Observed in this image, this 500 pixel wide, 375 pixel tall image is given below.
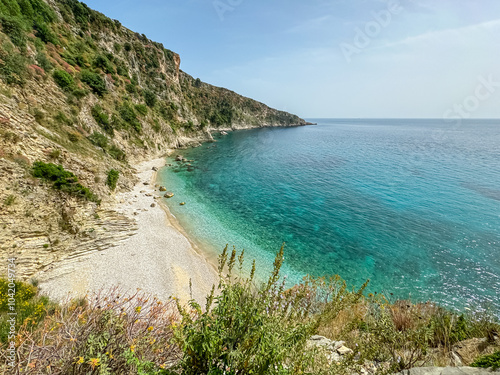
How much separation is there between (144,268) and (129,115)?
35.2 meters

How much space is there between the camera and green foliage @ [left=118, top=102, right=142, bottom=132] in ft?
128

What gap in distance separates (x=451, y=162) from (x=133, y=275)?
234 feet

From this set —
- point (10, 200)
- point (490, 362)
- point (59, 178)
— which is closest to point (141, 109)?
point (59, 178)

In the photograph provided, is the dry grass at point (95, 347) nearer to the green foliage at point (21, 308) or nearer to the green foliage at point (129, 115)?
the green foliage at point (21, 308)

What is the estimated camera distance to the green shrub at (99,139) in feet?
90.8

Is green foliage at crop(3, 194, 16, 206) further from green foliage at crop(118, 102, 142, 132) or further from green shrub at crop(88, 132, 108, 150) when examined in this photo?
green foliage at crop(118, 102, 142, 132)

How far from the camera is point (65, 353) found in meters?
4.38

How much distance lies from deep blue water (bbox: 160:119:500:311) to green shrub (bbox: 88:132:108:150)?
10289mm

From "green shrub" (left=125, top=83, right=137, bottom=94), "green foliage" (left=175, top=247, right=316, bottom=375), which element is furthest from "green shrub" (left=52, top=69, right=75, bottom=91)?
"green foliage" (left=175, top=247, right=316, bottom=375)

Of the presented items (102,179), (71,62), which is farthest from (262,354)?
(71,62)

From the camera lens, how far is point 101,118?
32031 millimetres

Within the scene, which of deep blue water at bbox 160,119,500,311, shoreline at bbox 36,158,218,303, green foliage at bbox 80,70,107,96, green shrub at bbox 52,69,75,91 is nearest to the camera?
shoreline at bbox 36,158,218,303

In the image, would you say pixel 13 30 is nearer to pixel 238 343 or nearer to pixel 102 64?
pixel 102 64

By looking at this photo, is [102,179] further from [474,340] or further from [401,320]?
[474,340]
